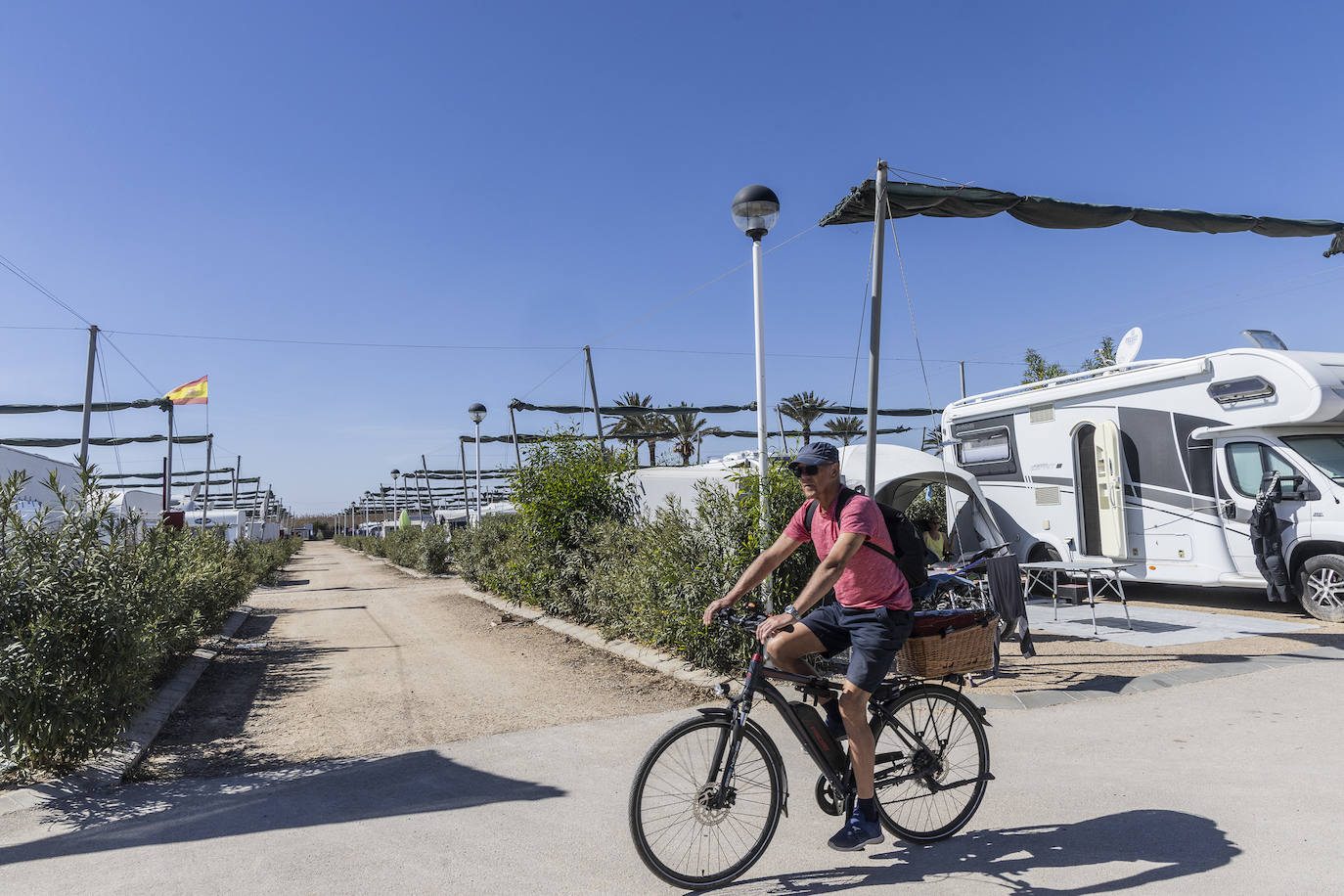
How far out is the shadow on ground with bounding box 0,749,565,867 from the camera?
4.08 m

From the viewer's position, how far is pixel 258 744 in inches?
233

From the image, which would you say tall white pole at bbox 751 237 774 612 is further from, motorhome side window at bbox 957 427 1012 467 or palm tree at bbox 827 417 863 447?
palm tree at bbox 827 417 863 447

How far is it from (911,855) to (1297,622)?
8286 millimetres

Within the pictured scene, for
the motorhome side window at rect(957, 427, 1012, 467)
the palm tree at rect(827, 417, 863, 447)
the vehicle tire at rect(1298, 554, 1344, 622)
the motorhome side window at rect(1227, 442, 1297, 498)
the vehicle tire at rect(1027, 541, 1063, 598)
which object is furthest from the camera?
the palm tree at rect(827, 417, 863, 447)

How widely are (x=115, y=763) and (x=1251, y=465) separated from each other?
11582mm

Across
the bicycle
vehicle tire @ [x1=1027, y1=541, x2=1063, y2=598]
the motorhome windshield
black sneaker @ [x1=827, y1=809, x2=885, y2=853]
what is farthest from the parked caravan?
black sneaker @ [x1=827, y1=809, x2=885, y2=853]

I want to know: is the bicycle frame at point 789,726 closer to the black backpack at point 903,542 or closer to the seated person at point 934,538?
the black backpack at point 903,542

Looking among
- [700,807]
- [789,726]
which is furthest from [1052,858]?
[700,807]

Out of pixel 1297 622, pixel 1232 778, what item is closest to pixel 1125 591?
pixel 1297 622

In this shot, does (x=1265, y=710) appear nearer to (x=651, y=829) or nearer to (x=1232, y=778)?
(x=1232, y=778)

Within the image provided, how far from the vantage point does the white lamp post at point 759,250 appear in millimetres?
7129

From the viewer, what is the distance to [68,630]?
191 inches

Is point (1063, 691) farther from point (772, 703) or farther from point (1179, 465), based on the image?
point (1179, 465)

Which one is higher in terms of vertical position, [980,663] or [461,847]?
[980,663]
